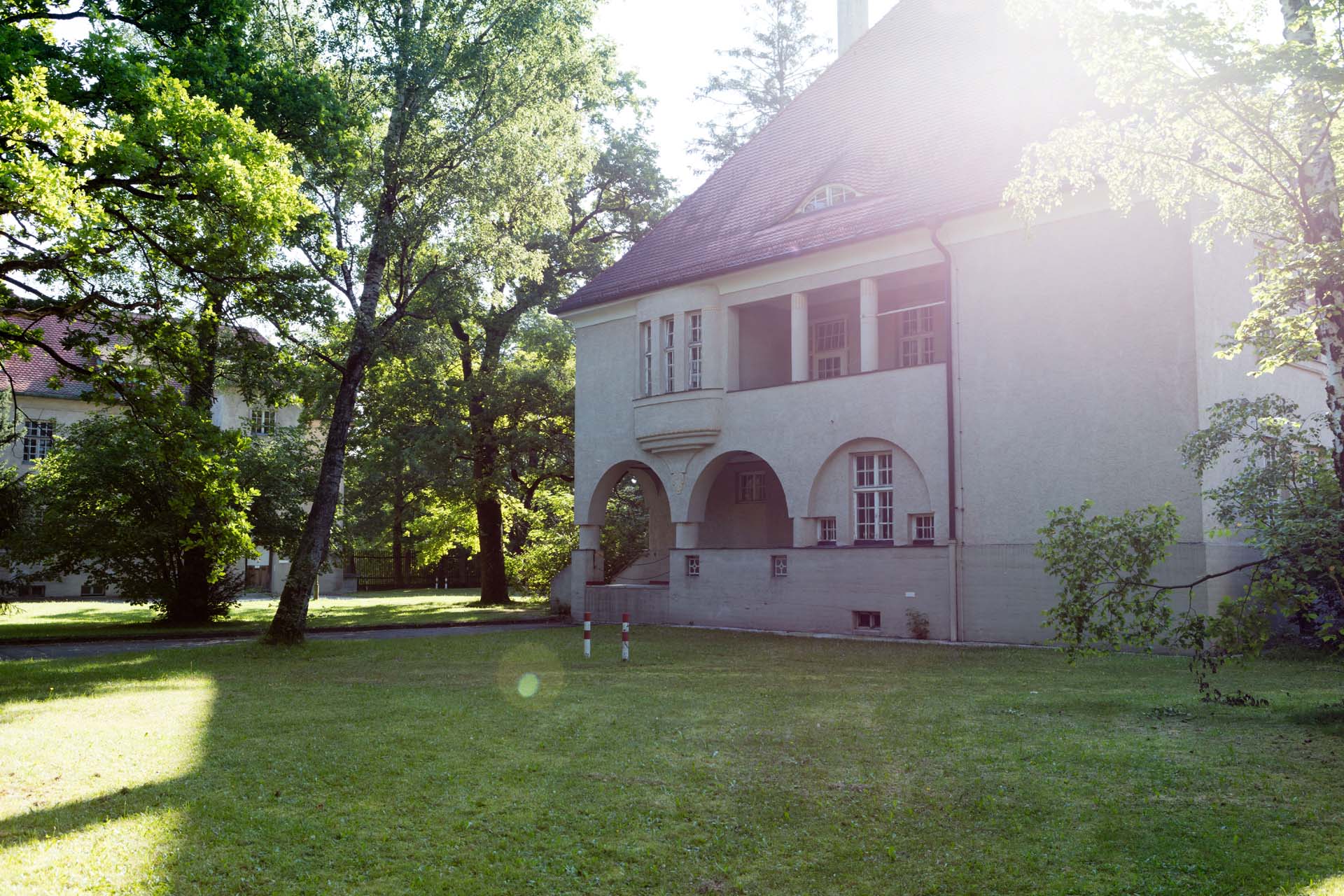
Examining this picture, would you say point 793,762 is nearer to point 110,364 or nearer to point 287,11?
point 110,364

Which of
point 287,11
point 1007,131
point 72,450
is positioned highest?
point 287,11

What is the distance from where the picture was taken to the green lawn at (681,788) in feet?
18.8

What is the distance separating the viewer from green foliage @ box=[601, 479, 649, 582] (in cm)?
3562

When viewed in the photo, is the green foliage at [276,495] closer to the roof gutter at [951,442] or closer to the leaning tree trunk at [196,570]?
the leaning tree trunk at [196,570]

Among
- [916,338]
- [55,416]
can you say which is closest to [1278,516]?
[916,338]

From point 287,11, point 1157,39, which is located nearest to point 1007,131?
point 1157,39

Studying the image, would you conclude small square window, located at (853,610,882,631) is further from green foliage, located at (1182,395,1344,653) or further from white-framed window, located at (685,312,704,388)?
green foliage, located at (1182,395,1344,653)

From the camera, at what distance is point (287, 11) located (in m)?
21.7

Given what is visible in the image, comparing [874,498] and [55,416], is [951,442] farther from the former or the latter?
[55,416]

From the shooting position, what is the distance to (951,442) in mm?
20797

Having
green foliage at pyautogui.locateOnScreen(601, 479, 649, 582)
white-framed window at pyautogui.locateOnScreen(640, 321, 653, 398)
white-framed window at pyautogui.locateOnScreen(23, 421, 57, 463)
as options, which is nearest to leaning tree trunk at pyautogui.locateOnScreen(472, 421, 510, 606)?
green foliage at pyautogui.locateOnScreen(601, 479, 649, 582)

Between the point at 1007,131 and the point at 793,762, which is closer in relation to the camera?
the point at 793,762

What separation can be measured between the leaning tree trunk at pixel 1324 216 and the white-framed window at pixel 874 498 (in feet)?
42.7

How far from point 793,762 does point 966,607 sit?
12.6 meters
